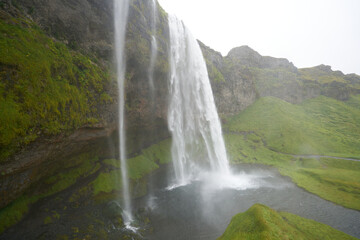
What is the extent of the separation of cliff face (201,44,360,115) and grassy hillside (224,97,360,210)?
565cm

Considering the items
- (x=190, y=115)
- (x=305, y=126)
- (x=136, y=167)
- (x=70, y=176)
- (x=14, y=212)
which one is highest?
(x=190, y=115)

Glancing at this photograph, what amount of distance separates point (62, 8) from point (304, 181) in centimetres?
4014

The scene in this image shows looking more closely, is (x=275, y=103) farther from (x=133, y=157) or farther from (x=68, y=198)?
(x=68, y=198)

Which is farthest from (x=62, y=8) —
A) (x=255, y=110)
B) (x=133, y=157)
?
(x=255, y=110)

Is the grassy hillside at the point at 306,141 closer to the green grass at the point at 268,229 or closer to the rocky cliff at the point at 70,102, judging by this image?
the green grass at the point at 268,229

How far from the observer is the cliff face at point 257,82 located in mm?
59469

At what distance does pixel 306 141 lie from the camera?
157ft

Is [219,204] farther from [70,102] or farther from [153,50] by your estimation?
[153,50]

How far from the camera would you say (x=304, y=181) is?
2870cm

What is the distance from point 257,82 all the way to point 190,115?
64.1 m

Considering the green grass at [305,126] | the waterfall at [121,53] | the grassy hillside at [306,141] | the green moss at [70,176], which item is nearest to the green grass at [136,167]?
the waterfall at [121,53]

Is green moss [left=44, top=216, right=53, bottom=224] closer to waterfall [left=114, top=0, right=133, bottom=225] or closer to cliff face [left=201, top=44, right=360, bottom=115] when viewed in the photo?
waterfall [left=114, top=0, right=133, bottom=225]

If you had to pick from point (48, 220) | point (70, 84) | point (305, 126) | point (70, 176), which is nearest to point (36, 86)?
point (70, 84)

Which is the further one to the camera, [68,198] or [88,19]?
[88,19]
